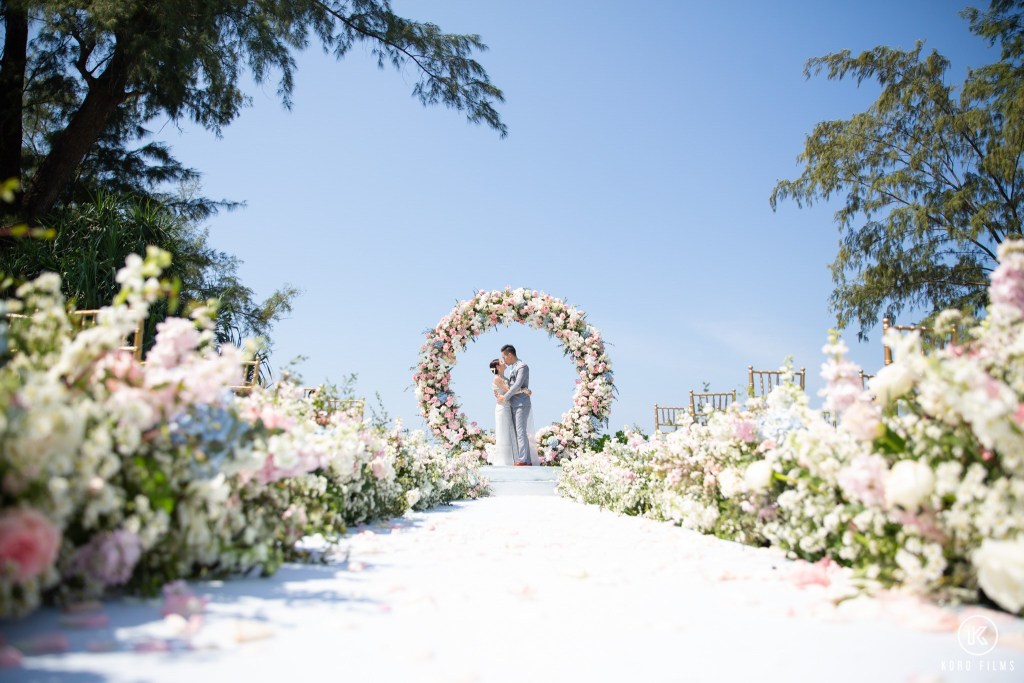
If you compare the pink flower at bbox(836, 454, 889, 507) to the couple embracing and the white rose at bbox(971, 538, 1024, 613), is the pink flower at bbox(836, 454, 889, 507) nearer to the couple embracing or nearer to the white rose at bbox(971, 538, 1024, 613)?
the white rose at bbox(971, 538, 1024, 613)

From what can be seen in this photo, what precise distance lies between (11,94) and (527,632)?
14352 mm

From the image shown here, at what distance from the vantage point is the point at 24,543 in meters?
1.64

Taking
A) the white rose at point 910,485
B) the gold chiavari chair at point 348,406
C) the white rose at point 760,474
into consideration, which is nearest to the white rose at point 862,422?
the white rose at point 910,485

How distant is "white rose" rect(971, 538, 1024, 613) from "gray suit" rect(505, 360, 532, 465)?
960 centimetres

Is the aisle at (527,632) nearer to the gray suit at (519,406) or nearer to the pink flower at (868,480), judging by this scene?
the pink flower at (868,480)

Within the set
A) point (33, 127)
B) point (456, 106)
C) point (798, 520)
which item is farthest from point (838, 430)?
point (33, 127)

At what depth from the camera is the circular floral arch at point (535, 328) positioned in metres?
12.6

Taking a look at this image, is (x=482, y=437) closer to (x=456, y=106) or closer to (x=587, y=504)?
(x=587, y=504)

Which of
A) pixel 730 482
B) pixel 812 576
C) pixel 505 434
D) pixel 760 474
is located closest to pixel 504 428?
pixel 505 434

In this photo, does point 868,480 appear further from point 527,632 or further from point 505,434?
point 505,434

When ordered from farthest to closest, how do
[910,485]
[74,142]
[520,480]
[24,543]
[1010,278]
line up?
[74,142] → [520,480] → [1010,278] → [910,485] → [24,543]

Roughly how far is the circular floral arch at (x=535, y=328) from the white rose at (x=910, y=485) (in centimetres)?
1037

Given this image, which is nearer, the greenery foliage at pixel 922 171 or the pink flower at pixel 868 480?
the pink flower at pixel 868 480

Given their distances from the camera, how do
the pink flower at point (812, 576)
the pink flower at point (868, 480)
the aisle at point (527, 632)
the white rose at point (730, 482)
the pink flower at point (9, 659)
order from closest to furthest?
1. the pink flower at point (9, 659)
2. the aisle at point (527, 632)
3. the pink flower at point (868, 480)
4. the pink flower at point (812, 576)
5. the white rose at point (730, 482)
